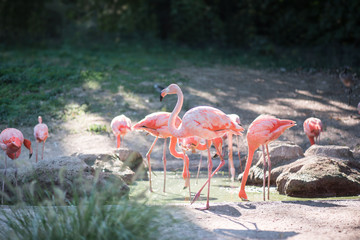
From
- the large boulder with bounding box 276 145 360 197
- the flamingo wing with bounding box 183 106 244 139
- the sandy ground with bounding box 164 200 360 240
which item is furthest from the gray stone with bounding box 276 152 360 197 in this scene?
the flamingo wing with bounding box 183 106 244 139

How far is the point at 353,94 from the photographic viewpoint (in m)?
10.0

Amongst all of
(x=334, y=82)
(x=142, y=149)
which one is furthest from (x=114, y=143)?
(x=334, y=82)

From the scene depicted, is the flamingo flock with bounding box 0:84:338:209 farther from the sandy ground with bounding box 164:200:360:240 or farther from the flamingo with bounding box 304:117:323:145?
the flamingo with bounding box 304:117:323:145

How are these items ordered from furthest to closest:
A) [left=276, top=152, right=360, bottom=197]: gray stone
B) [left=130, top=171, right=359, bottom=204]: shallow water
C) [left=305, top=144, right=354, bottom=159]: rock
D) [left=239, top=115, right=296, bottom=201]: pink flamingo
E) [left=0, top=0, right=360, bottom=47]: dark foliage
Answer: [left=0, top=0, right=360, bottom=47]: dark foliage → [left=305, top=144, right=354, bottom=159]: rock → [left=130, top=171, right=359, bottom=204]: shallow water → [left=276, top=152, right=360, bottom=197]: gray stone → [left=239, top=115, right=296, bottom=201]: pink flamingo

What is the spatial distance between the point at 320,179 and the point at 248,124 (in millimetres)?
3126

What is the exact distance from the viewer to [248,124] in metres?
8.20

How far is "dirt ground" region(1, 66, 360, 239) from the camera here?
12.1ft

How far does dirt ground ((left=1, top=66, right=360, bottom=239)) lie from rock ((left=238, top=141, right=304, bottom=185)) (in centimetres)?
101

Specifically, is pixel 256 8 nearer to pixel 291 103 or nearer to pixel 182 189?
pixel 291 103

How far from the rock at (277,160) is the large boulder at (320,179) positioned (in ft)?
1.26

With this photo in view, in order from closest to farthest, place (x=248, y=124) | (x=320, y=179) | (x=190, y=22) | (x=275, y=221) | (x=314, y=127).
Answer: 1. (x=275, y=221)
2. (x=320, y=179)
3. (x=314, y=127)
4. (x=248, y=124)
5. (x=190, y=22)

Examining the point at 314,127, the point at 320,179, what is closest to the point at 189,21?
the point at 314,127

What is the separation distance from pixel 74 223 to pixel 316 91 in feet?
27.9

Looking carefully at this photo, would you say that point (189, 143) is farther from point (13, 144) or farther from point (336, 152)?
point (13, 144)
